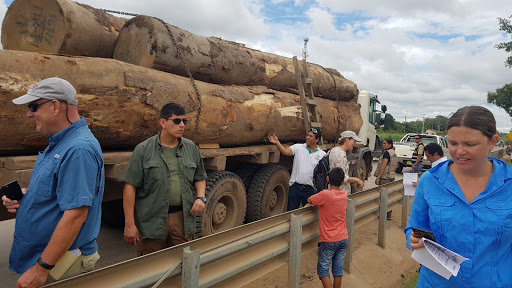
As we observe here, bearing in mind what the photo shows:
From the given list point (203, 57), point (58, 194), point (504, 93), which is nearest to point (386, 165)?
point (203, 57)


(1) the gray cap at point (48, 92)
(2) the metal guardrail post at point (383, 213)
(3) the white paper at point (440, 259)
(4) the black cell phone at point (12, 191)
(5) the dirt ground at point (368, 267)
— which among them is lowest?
(5) the dirt ground at point (368, 267)

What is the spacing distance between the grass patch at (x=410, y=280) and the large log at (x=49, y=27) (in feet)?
17.1

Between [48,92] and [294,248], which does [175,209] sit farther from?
[48,92]

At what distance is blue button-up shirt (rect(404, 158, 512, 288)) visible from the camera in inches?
74.5

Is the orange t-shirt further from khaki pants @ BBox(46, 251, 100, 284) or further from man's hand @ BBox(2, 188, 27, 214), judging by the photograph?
man's hand @ BBox(2, 188, 27, 214)

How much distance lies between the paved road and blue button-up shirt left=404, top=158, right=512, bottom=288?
404 centimetres

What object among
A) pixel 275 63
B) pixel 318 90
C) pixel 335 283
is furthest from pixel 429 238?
pixel 318 90

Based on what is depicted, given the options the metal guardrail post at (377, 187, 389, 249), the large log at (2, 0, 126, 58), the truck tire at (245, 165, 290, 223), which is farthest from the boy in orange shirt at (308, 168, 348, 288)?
the large log at (2, 0, 126, 58)

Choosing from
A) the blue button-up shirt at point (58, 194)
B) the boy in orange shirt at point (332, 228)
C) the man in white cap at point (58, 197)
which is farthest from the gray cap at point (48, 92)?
the boy in orange shirt at point (332, 228)

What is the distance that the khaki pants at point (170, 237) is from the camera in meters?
3.26

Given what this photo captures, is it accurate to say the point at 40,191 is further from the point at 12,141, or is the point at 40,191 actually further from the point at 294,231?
the point at 294,231

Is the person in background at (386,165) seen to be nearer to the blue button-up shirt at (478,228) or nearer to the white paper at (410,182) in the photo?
the white paper at (410,182)

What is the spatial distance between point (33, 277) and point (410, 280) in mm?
4420

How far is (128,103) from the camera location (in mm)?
3975
